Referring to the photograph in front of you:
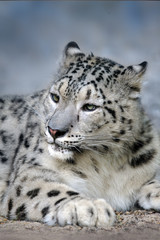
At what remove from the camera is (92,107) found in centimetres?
568

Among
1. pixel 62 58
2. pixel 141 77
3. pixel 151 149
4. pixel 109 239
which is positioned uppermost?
pixel 62 58

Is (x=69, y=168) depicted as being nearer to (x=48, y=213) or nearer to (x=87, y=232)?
(x=48, y=213)

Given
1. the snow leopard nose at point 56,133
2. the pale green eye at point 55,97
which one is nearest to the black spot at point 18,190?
the snow leopard nose at point 56,133

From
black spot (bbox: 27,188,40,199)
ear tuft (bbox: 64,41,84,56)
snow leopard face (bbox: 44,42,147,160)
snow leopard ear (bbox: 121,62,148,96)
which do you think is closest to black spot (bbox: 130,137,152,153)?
snow leopard face (bbox: 44,42,147,160)

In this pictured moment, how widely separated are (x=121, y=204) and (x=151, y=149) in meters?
0.80

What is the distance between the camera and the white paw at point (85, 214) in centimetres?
479

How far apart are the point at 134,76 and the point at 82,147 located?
1118mm

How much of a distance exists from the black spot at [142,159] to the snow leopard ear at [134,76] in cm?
79

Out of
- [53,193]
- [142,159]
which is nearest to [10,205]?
[53,193]

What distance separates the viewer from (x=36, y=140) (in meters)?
6.36

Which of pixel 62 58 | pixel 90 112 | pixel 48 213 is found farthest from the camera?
pixel 62 58

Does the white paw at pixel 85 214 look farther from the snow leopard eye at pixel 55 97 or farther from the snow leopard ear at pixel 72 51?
the snow leopard ear at pixel 72 51

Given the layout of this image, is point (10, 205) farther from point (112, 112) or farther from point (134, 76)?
point (134, 76)

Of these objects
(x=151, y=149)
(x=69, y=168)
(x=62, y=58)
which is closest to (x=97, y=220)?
(x=69, y=168)
